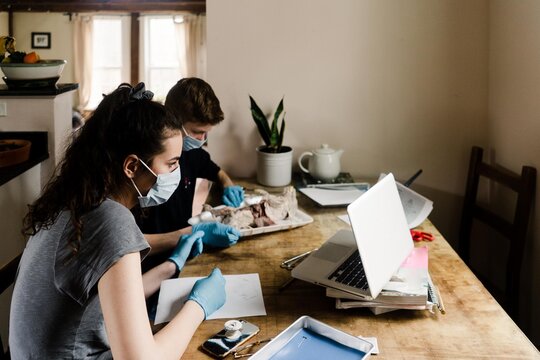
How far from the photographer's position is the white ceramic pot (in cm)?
244

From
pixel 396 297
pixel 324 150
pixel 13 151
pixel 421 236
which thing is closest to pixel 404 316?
pixel 396 297

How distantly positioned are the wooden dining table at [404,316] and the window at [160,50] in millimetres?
6898

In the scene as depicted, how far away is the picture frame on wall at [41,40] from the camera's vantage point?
821 cm

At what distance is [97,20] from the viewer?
325 inches

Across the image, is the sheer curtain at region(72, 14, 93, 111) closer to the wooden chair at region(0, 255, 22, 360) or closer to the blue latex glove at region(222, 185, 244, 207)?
the blue latex glove at region(222, 185, 244, 207)

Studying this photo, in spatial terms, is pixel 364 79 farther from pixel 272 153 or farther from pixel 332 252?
pixel 332 252

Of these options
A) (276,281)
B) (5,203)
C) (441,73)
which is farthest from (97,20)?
(276,281)

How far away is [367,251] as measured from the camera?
1311 mm

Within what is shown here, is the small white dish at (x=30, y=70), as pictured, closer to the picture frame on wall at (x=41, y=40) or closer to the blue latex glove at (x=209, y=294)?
the blue latex glove at (x=209, y=294)

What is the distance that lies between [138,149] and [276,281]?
551 millimetres

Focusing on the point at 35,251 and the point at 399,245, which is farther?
the point at 399,245

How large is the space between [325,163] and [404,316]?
116 centimetres

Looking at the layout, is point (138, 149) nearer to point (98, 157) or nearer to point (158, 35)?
point (98, 157)

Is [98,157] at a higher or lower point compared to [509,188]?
higher
